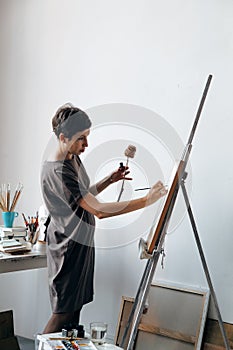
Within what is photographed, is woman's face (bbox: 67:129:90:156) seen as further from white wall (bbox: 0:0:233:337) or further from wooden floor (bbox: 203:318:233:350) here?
wooden floor (bbox: 203:318:233:350)

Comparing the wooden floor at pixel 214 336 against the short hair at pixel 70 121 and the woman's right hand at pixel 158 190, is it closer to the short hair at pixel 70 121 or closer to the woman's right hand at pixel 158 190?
the woman's right hand at pixel 158 190

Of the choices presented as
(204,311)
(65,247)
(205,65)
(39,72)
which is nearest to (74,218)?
(65,247)

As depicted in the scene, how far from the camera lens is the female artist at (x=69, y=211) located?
8.94ft

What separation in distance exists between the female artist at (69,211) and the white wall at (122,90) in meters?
0.51

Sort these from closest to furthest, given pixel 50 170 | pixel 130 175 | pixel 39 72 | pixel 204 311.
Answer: pixel 50 170, pixel 204 311, pixel 130 175, pixel 39 72

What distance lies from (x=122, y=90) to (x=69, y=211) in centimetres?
93

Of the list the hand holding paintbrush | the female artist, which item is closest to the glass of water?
the female artist

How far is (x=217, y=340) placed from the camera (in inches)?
116

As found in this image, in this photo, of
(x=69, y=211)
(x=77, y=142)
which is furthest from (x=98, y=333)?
(x=77, y=142)

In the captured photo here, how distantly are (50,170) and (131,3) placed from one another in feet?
3.97

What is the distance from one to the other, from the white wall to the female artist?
507 mm

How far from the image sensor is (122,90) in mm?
3334

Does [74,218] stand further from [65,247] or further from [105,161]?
[105,161]

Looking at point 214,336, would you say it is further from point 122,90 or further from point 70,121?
point 122,90
